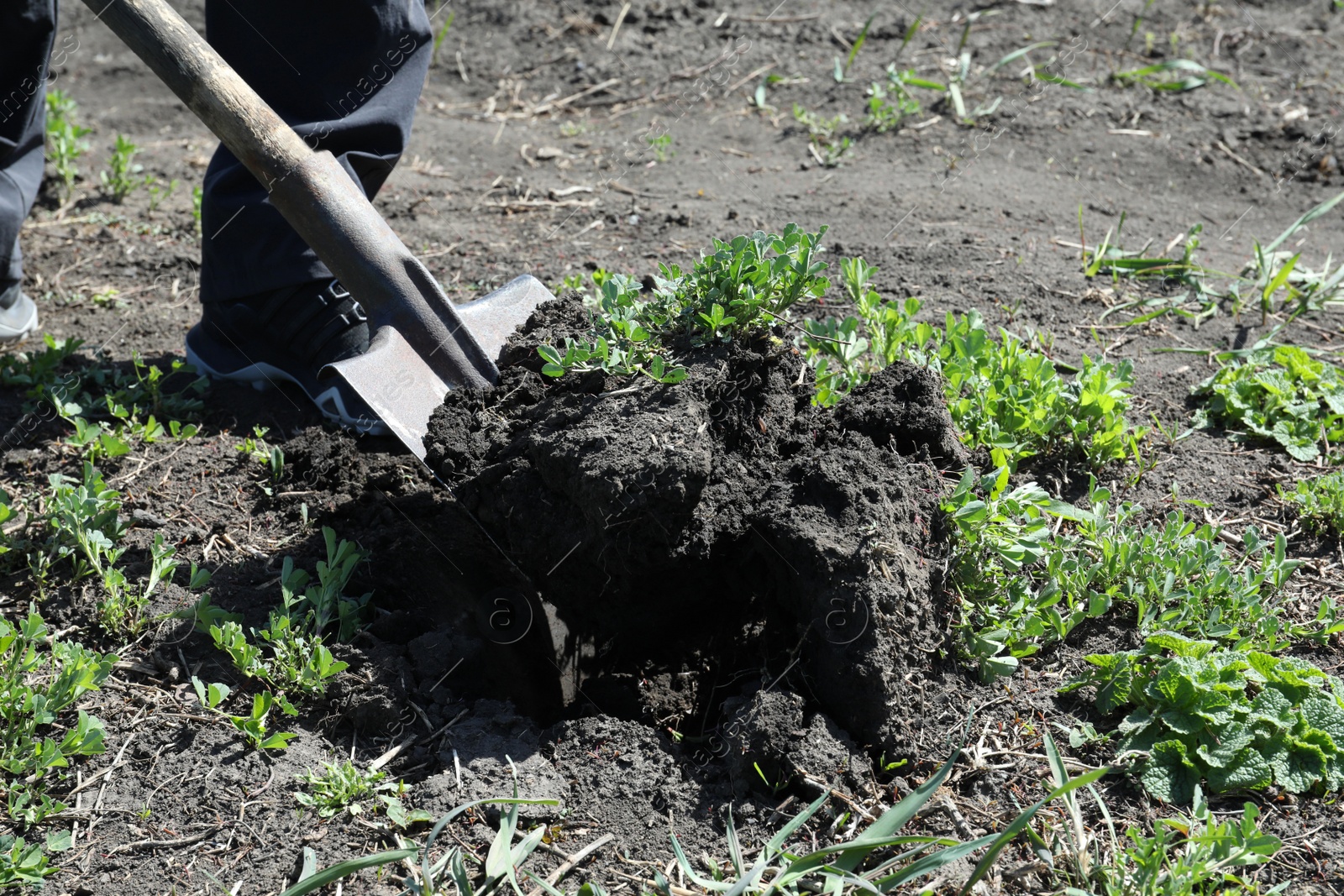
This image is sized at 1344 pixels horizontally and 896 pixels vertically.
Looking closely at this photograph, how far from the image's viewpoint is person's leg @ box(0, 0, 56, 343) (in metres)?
2.98

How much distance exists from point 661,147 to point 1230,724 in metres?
3.30

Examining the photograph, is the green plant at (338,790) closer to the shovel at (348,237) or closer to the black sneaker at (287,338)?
the shovel at (348,237)

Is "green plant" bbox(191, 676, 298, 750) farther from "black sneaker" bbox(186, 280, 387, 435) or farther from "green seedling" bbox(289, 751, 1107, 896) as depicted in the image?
"black sneaker" bbox(186, 280, 387, 435)

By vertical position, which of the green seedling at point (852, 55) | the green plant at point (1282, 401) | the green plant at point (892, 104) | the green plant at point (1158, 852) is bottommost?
the green plant at point (1282, 401)

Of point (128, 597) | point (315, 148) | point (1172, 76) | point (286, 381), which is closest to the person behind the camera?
point (128, 597)

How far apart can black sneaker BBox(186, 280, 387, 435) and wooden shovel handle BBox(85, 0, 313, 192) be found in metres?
0.50

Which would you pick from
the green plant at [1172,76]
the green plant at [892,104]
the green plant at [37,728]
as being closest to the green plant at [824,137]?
the green plant at [892,104]

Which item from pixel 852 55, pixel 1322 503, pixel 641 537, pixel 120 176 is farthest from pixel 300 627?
pixel 852 55

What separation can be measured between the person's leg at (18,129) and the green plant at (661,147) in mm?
2253

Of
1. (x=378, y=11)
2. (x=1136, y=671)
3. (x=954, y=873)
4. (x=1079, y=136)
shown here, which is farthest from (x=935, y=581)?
(x=1079, y=136)

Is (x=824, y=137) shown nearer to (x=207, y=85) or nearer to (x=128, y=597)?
(x=207, y=85)

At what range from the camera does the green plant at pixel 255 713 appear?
2.02 metres

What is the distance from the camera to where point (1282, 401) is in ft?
9.42

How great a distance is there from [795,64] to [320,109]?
8.71 ft
